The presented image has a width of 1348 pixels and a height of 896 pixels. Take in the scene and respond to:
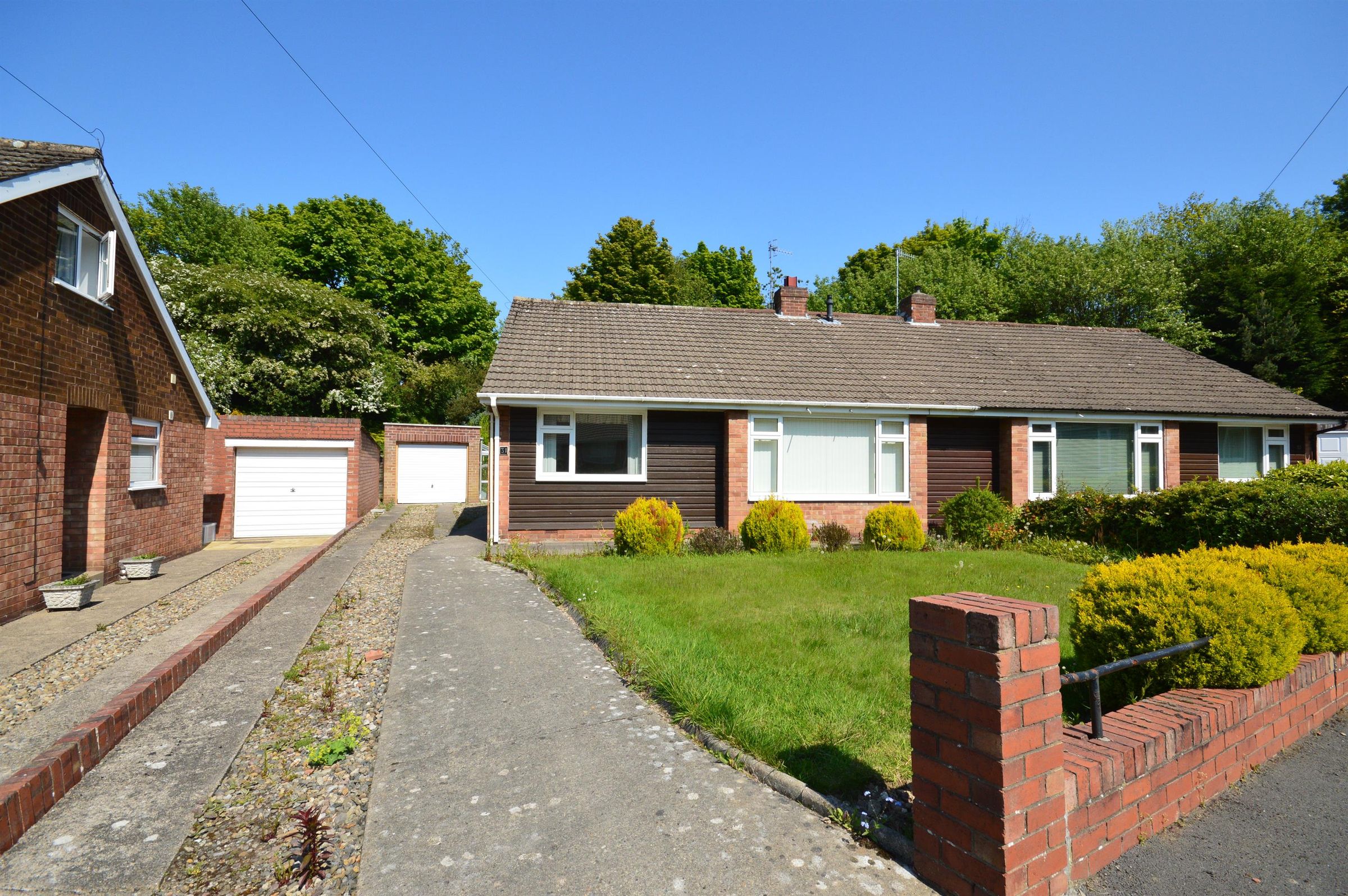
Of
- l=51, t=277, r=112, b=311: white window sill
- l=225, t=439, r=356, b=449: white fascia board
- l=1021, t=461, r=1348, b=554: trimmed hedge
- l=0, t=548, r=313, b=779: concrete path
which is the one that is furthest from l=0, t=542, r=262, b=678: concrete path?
l=1021, t=461, r=1348, b=554: trimmed hedge

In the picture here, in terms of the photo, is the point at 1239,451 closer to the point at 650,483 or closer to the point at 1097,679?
the point at 650,483

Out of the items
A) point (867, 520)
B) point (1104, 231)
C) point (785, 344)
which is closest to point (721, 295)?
point (1104, 231)

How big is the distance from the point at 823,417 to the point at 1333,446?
22.7 meters

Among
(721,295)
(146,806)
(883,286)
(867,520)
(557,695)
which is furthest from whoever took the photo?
(721,295)

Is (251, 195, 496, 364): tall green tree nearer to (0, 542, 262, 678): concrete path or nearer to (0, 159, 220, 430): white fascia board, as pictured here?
(0, 159, 220, 430): white fascia board

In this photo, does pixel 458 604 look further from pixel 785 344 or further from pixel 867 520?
pixel 785 344

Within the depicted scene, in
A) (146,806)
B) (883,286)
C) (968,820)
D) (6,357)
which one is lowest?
(146,806)

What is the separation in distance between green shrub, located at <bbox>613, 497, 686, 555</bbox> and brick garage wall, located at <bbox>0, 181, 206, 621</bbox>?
25.1 feet

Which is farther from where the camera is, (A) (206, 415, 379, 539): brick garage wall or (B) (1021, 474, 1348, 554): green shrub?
(A) (206, 415, 379, 539): brick garage wall

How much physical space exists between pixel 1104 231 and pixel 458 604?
3697 centimetres

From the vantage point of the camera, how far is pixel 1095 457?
52.4 feet

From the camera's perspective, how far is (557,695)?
17.1 ft

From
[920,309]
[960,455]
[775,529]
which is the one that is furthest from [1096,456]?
[775,529]

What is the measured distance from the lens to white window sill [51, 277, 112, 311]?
8.84 metres
